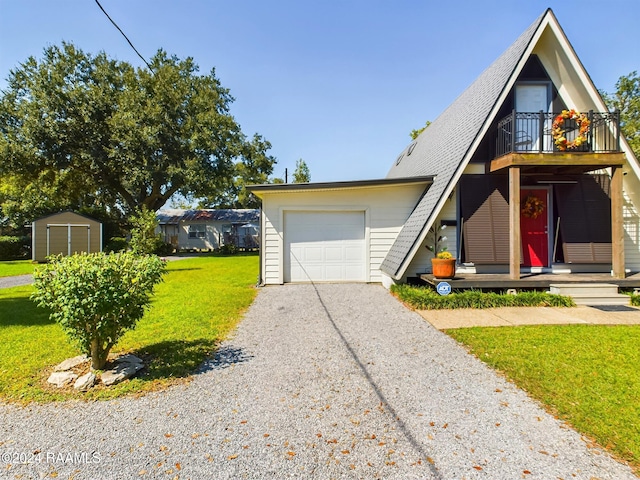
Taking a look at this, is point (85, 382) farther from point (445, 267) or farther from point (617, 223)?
point (617, 223)

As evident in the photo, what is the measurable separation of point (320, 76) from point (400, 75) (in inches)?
116

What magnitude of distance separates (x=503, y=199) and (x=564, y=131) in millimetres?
1914

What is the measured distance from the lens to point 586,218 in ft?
28.1

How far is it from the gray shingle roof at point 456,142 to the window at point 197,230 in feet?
71.3

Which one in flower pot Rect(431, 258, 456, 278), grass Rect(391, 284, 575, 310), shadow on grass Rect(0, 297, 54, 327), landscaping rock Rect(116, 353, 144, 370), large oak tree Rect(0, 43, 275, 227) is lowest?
shadow on grass Rect(0, 297, 54, 327)

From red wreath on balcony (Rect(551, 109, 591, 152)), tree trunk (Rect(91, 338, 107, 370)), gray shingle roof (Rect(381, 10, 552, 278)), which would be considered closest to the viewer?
tree trunk (Rect(91, 338, 107, 370))

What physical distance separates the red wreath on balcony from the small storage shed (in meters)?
21.4

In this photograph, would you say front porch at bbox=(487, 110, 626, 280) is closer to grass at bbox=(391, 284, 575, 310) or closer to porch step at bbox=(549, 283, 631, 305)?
porch step at bbox=(549, 283, 631, 305)

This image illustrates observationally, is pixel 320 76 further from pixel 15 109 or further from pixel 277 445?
pixel 15 109

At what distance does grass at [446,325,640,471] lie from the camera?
2.75 meters

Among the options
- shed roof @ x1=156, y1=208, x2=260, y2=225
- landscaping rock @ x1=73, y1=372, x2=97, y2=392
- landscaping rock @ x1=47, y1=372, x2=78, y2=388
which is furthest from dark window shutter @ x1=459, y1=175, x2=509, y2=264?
shed roof @ x1=156, y1=208, x2=260, y2=225

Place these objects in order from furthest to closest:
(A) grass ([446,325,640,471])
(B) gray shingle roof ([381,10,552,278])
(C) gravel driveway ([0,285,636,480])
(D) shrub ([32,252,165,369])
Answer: (B) gray shingle roof ([381,10,552,278]) → (D) shrub ([32,252,165,369]) → (A) grass ([446,325,640,471]) → (C) gravel driveway ([0,285,636,480])

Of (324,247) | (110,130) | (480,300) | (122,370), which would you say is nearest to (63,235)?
(110,130)

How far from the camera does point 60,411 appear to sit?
3053mm
